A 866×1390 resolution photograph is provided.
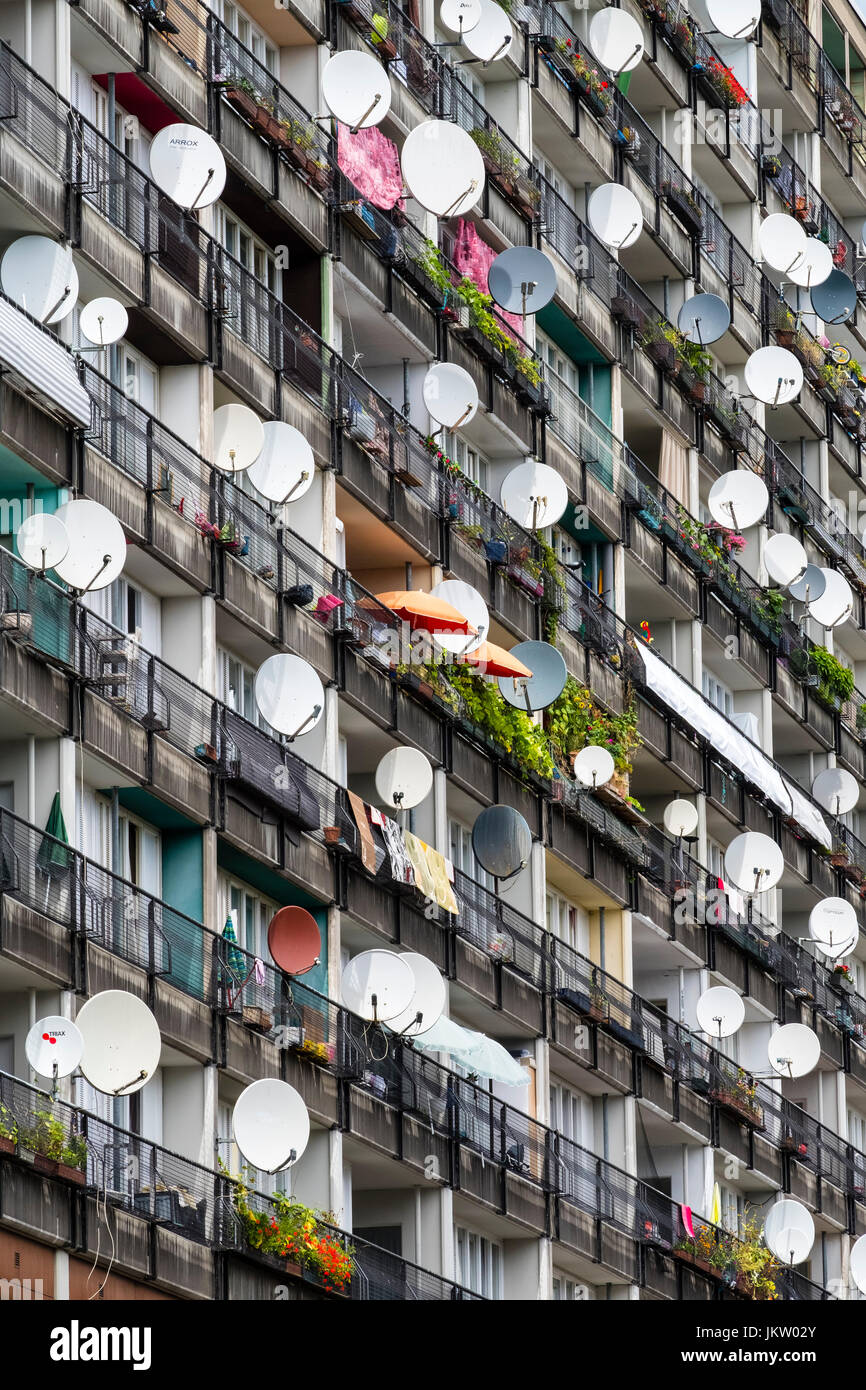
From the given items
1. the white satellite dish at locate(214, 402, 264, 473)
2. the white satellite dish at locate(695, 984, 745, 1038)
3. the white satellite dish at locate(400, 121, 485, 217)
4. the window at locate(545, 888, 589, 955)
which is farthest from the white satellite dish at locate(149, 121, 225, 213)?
the white satellite dish at locate(695, 984, 745, 1038)

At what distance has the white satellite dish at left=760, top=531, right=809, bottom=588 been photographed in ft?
237

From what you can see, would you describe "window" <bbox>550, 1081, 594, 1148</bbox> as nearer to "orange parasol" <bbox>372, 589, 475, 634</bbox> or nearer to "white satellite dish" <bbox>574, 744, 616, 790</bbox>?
"white satellite dish" <bbox>574, 744, 616, 790</bbox>

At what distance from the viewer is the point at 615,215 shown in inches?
2522

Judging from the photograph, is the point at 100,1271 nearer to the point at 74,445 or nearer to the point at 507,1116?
the point at 74,445

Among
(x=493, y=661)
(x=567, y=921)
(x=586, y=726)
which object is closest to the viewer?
(x=493, y=661)

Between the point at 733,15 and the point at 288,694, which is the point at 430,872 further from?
the point at 733,15

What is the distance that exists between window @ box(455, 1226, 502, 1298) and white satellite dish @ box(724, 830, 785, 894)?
14.3 meters

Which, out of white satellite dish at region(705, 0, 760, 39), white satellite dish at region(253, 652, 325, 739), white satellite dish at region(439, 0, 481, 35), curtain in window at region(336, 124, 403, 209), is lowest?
white satellite dish at region(253, 652, 325, 739)

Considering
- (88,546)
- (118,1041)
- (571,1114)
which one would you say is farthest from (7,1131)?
(571,1114)

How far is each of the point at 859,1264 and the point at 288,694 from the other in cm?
2424

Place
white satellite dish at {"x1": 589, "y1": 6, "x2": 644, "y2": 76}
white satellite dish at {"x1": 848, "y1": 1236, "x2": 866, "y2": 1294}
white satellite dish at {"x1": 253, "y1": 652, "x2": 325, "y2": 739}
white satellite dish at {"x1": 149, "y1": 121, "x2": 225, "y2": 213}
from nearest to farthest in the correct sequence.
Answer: white satellite dish at {"x1": 149, "y1": 121, "x2": 225, "y2": 213} < white satellite dish at {"x1": 253, "y1": 652, "x2": 325, "y2": 739} < white satellite dish at {"x1": 848, "y1": 1236, "x2": 866, "y2": 1294} < white satellite dish at {"x1": 589, "y1": 6, "x2": 644, "y2": 76}

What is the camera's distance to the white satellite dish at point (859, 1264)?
64.5 m

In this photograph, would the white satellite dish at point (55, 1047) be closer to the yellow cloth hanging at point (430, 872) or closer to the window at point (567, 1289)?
the yellow cloth hanging at point (430, 872)
